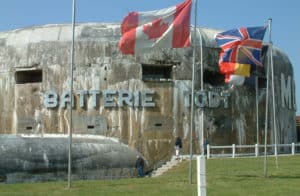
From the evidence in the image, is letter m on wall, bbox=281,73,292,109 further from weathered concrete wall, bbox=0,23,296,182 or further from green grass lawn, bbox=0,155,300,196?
green grass lawn, bbox=0,155,300,196

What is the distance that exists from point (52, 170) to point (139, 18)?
29.5 feet

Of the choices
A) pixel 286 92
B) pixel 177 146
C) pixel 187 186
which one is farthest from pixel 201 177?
pixel 286 92

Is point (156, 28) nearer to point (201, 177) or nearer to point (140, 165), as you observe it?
point (201, 177)

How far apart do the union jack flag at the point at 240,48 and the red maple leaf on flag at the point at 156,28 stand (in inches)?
Answer: 120

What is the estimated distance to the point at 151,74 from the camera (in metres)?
31.0

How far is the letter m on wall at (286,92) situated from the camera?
113 feet

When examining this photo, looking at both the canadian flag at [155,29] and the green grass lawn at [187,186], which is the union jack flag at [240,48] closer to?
the canadian flag at [155,29]

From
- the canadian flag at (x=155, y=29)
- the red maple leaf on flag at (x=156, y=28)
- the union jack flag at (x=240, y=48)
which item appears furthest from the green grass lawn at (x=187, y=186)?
the red maple leaf on flag at (x=156, y=28)

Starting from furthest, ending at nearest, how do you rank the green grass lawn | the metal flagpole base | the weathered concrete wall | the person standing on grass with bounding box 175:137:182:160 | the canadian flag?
the weathered concrete wall, the person standing on grass with bounding box 175:137:182:160, the canadian flag, the green grass lawn, the metal flagpole base

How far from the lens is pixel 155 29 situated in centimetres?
1698

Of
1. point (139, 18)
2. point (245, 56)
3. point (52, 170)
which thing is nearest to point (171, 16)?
point (139, 18)

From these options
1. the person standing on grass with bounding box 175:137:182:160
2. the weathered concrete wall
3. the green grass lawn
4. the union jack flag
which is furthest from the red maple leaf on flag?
the weathered concrete wall

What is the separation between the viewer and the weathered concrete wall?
29297 mm

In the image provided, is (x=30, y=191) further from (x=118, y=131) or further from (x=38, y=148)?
(x=118, y=131)
